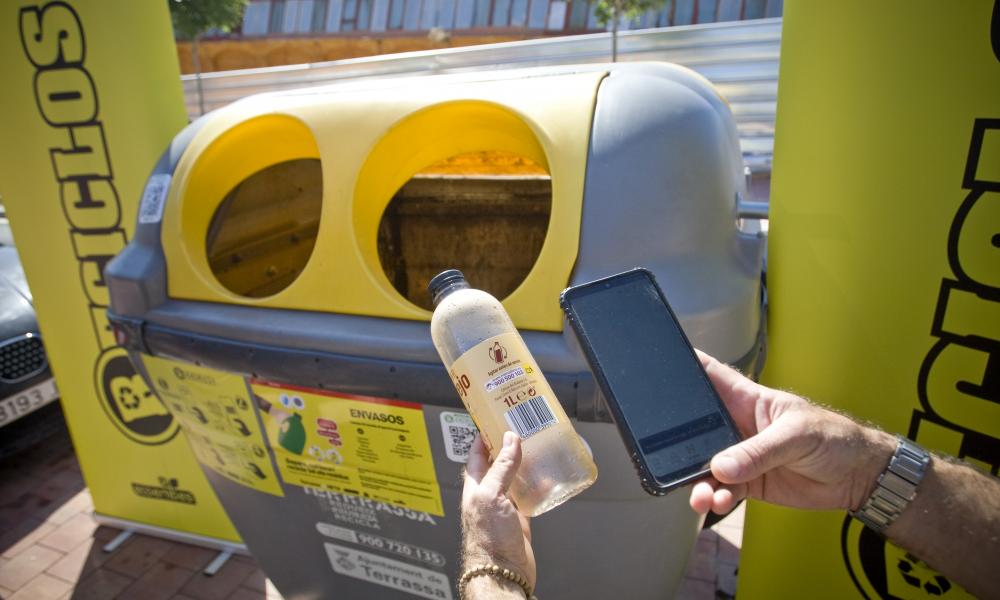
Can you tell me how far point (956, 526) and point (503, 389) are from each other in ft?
2.39

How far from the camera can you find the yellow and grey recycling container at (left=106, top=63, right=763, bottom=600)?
4.11ft

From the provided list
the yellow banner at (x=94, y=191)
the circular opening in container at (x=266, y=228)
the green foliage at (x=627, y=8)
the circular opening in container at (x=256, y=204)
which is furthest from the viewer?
the green foliage at (x=627, y=8)

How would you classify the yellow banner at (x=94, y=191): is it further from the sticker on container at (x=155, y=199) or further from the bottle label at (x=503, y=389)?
the bottle label at (x=503, y=389)

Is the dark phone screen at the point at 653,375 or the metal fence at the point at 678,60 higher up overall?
the metal fence at the point at 678,60

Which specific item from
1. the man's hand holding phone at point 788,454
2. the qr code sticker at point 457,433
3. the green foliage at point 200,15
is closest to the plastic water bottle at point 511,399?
the man's hand holding phone at point 788,454

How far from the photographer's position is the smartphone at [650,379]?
937 mm

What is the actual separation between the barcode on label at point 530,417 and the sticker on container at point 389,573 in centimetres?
88

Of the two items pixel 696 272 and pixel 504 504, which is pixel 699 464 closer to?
pixel 504 504

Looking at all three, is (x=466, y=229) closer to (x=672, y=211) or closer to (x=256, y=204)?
(x=256, y=204)

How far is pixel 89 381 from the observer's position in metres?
2.52

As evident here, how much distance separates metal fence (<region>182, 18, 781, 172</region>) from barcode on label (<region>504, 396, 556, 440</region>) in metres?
6.07

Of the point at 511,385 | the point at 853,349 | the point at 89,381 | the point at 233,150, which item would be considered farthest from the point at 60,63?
the point at 853,349

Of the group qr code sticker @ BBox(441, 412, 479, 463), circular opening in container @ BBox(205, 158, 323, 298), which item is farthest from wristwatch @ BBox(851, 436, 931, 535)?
circular opening in container @ BBox(205, 158, 323, 298)

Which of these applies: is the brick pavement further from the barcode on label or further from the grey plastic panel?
the barcode on label
